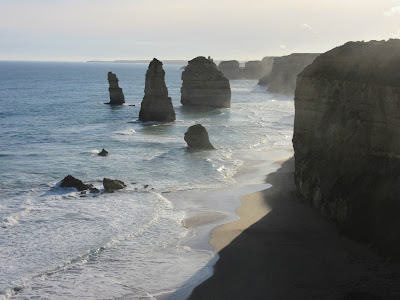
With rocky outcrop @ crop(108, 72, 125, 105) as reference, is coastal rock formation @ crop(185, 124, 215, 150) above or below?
below

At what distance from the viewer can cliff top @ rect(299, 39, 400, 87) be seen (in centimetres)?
2279

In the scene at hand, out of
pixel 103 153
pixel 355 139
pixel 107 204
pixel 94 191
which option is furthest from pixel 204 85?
pixel 355 139

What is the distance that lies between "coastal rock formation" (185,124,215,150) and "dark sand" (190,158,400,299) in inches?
789


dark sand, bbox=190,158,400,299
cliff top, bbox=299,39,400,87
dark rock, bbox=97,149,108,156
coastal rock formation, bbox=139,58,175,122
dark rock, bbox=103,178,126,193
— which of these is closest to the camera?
dark sand, bbox=190,158,400,299

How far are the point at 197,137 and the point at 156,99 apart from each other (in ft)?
73.5

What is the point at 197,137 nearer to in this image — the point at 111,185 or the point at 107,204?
A: the point at 111,185

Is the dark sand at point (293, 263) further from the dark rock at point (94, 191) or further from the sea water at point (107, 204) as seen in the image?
the dark rock at point (94, 191)

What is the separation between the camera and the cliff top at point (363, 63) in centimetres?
2279

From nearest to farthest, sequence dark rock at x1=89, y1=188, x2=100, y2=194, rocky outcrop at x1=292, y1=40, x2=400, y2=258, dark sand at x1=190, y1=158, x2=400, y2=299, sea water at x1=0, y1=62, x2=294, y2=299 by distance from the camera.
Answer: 1. dark sand at x1=190, y1=158, x2=400, y2=299
2. sea water at x1=0, y1=62, x2=294, y2=299
3. rocky outcrop at x1=292, y1=40, x2=400, y2=258
4. dark rock at x1=89, y1=188, x2=100, y2=194

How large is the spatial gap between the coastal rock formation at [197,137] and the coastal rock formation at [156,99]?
20.7m

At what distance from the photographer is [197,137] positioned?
152 ft

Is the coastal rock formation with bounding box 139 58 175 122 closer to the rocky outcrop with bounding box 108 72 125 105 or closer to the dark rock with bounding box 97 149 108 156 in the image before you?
the dark rock with bounding box 97 149 108 156

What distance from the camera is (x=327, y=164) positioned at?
2553 centimetres

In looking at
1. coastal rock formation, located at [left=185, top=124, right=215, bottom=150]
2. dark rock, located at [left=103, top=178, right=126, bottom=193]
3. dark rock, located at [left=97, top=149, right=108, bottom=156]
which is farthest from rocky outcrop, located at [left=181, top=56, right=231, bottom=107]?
dark rock, located at [left=103, top=178, right=126, bottom=193]
